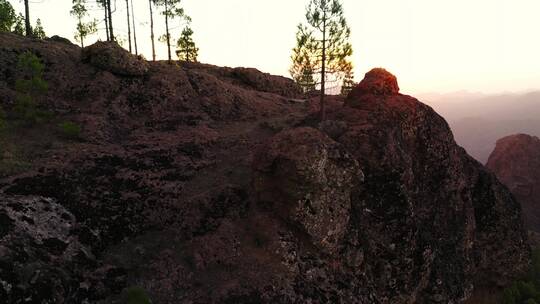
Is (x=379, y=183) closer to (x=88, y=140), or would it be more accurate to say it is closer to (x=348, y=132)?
(x=348, y=132)

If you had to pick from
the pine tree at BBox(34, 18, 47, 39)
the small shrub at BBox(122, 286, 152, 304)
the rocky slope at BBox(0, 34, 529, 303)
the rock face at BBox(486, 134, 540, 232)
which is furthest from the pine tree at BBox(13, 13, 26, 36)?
the rock face at BBox(486, 134, 540, 232)

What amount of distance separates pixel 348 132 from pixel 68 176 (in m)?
19.3

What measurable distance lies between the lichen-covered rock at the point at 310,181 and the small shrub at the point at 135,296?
9.11 meters

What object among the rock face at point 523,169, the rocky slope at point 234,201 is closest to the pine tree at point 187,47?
the rocky slope at point 234,201

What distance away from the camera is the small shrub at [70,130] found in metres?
27.3

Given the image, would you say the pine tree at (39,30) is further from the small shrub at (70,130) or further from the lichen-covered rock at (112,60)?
the small shrub at (70,130)

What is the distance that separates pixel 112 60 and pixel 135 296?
86.7ft

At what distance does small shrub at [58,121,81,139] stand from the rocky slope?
79 centimetres

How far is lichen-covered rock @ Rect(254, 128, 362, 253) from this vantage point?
2291cm

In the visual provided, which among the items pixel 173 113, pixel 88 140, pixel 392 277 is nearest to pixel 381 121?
pixel 392 277

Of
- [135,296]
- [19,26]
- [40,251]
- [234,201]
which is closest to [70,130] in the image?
[40,251]

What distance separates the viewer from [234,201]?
24.3m

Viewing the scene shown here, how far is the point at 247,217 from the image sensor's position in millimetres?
23438

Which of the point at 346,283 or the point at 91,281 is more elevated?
the point at 91,281
